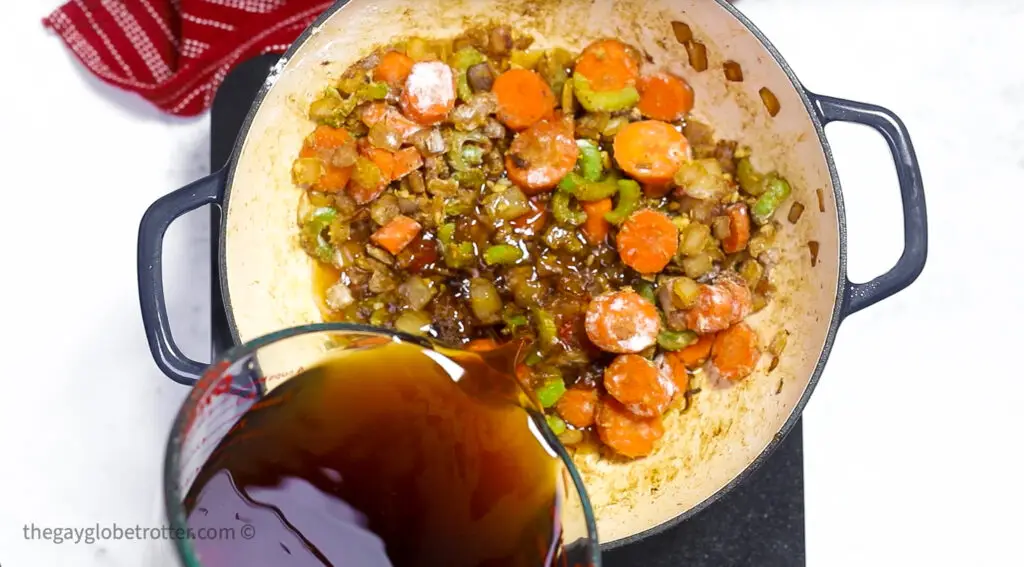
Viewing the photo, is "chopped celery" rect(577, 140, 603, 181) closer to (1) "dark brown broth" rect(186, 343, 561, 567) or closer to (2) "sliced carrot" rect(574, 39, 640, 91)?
(2) "sliced carrot" rect(574, 39, 640, 91)

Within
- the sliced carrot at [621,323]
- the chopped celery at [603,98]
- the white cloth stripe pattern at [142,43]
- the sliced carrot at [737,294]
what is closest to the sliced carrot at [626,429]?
the sliced carrot at [621,323]

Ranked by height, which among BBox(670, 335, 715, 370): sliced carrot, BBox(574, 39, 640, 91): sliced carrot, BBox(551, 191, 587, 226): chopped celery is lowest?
BBox(670, 335, 715, 370): sliced carrot

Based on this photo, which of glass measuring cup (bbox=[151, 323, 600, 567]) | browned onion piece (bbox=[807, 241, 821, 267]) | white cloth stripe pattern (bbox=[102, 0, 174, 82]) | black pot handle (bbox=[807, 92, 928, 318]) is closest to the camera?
glass measuring cup (bbox=[151, 323, 600, 567])

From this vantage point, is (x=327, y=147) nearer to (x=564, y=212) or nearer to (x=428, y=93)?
(x=428, y=93)

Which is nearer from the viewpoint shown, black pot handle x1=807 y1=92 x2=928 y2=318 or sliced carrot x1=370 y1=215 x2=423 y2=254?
black pot handle x1=807 y1=92 x2=928 y2=318

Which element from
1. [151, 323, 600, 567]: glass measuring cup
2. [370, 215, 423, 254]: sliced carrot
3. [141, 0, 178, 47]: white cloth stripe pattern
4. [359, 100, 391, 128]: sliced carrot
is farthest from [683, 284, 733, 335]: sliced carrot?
[141, 0, 178, 47]: white cloth stripe pattern

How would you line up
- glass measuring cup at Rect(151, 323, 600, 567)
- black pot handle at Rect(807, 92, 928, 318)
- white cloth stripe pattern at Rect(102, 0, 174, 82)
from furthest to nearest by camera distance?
white cloth stripe pattern at Rect(102, 0, 174, 82) → black pot handle at Rect(807, 92, 928, 318) → glass measuring cup at Rect(151, 323, 600, 567)

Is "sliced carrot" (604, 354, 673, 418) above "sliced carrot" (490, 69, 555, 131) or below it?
below

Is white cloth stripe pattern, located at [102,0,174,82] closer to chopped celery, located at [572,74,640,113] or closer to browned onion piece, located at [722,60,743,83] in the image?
chopped celery, located at [572,74,640,113]
